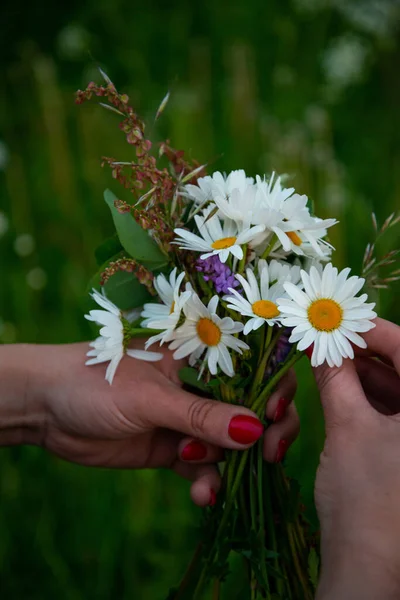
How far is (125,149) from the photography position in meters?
1.70

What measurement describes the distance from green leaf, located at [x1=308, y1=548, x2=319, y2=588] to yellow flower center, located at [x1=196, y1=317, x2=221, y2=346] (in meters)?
0.24

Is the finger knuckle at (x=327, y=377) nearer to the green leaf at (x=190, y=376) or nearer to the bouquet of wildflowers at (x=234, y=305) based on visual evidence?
the bouquet of wildflowers at (x=234, y=305)

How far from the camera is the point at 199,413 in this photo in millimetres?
752

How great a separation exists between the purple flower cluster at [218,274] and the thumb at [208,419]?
132 mm

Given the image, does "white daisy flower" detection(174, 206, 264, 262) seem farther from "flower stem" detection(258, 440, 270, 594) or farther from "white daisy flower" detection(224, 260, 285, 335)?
"flower stem" detection(258, 440, 270, 594)

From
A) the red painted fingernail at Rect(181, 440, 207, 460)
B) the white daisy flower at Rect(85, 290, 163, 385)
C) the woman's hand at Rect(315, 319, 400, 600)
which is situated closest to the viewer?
the woman's hand at Rect(315, 319, 400, 600)

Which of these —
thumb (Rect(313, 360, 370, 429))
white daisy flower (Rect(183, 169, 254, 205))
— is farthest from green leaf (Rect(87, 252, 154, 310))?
thumb (Rect(313, 360, 370, 429))

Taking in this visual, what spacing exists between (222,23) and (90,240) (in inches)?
34.6

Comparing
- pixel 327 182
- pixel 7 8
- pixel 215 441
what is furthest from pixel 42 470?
pixel 7 8

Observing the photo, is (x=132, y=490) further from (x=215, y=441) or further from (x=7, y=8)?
(x=7, y=8)

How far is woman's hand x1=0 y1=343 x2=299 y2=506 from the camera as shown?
0.75 m

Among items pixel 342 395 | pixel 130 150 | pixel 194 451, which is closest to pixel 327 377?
pixel 342 395

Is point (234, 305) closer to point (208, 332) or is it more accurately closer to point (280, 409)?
point (208, 332)

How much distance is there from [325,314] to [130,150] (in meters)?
1.16
